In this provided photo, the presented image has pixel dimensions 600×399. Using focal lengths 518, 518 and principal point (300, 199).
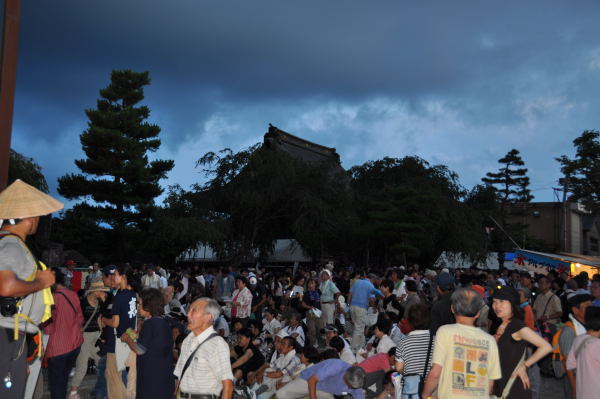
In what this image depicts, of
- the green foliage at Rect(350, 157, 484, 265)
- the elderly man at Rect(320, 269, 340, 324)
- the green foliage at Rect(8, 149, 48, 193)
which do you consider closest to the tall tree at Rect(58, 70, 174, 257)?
the green foliage at Rect(8, 149, 48, 193)

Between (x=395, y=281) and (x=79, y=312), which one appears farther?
(x=395, y=281)

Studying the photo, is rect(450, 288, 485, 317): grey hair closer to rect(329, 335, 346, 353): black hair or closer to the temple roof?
→ rect(329, 335, 346, 353): black hair

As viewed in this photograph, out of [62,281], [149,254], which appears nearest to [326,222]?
[149,254]

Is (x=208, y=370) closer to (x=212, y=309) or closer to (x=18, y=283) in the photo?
(x=212, y=309)

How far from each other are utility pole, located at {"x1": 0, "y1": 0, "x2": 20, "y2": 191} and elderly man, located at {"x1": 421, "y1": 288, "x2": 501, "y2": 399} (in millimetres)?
4040

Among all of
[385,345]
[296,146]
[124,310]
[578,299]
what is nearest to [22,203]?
[124,310]

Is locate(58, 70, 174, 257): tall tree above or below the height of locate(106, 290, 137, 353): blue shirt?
above

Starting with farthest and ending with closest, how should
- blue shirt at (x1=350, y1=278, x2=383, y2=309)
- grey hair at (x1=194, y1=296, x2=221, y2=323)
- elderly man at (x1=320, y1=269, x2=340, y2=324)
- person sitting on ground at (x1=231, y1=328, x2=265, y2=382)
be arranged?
elderly man at (x1=320, y1=269, x2=340, y2=324) → blue shirt at (x1=350, y1=278, x2=383, y2=309) → person sitting on ground at (x1=231, y1=328, x2=265, y2=382) → grey hair at (x1=194, y1=296, x2=221, y2=323)

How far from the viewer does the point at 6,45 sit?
495 centimetres

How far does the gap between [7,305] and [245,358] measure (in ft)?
14.6

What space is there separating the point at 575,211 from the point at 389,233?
3694cm

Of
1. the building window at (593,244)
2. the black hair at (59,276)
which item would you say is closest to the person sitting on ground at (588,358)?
the black hair at (59,276)

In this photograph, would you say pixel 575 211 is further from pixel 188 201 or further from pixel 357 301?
pixel 357 301

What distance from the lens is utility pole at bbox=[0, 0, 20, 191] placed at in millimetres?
4816
